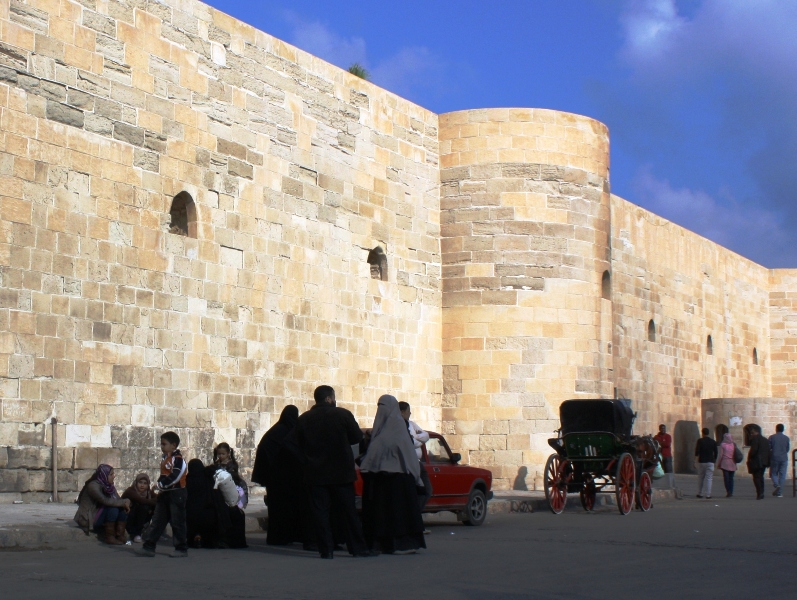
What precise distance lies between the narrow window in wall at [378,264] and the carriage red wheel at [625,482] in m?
4.81

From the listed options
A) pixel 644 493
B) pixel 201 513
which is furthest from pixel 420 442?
pixel 644 493

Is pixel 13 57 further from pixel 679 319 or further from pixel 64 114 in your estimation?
pixel 679 319

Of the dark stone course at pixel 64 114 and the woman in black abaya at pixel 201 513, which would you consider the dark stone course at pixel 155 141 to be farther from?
the woman in black abaya at pixel 201 513

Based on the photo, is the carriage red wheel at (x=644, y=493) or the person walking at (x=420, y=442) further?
the carriage red wheel at (x=644, y=493)

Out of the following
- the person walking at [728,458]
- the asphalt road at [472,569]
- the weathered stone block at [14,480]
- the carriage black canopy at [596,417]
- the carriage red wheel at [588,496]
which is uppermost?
the carriage black canopy at [596,417]

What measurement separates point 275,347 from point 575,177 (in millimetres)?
6251

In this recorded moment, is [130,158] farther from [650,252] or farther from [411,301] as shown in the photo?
[650,252]

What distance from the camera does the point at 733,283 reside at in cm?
3016

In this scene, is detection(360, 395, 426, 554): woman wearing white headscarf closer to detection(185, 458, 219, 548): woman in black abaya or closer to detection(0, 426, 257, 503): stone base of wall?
detection(185, 458, 219, 548): woman in black abaya

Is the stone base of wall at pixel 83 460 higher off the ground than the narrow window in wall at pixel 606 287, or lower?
lower

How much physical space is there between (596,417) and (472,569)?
289 inches

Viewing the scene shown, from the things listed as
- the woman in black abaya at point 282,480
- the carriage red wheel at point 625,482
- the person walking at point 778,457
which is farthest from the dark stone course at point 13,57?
the person walking at point 778,457

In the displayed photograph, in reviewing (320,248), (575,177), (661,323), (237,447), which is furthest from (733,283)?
(237,447)

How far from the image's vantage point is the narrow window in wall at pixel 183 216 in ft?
44.5
